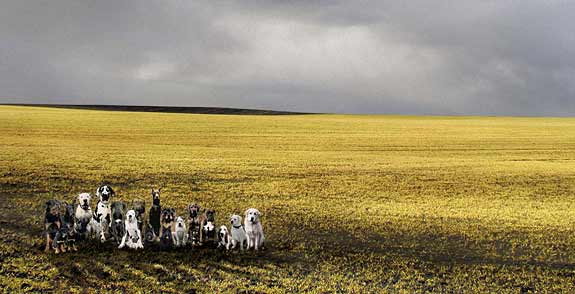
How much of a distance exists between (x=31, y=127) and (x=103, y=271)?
50.0m

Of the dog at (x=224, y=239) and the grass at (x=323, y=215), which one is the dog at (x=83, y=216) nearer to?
the grass at (x=323, y=215)

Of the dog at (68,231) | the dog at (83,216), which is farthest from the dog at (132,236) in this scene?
the dog at (68,231)

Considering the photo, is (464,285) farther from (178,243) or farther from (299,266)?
(178,243)

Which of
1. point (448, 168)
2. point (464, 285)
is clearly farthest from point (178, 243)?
point (448, 168)

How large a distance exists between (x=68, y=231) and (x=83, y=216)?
0.61 m

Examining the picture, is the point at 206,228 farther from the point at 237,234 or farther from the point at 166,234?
the point at 166,234

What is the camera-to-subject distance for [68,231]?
1455cm

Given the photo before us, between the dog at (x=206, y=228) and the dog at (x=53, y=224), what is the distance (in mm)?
4168

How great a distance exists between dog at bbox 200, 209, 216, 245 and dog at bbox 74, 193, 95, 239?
3.44 metres

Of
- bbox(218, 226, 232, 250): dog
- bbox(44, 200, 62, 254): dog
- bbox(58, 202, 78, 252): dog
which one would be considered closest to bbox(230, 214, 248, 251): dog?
bbox(218, 226, 232, 250): dog

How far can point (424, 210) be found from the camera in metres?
22.0

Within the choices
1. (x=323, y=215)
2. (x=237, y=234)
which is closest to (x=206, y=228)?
(x=237, y=234)

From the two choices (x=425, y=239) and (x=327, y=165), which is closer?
(x=425, y=239)

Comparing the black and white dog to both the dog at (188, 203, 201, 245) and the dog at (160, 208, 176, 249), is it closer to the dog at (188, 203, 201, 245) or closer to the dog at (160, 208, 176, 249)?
the dog at (160, 208, 176, 249)
